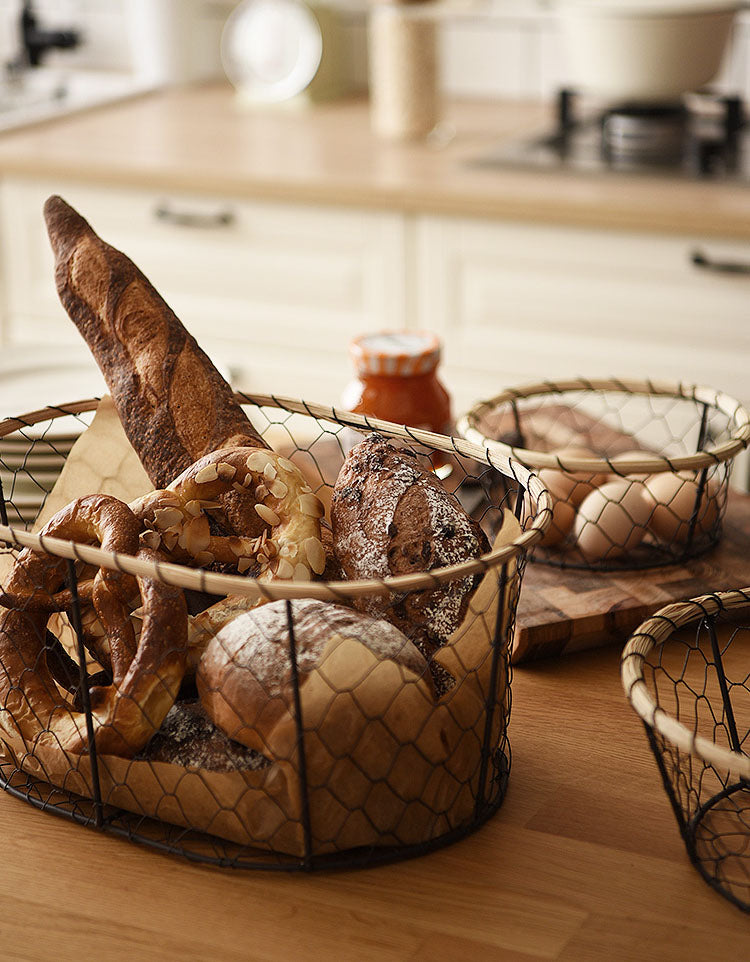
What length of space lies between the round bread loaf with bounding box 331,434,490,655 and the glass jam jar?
248mm

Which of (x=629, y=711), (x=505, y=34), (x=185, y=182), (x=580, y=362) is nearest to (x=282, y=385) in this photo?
(x=185, y=182)

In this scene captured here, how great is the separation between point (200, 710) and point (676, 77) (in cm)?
170

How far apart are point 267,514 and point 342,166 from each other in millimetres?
1555

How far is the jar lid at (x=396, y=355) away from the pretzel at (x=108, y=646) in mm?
366

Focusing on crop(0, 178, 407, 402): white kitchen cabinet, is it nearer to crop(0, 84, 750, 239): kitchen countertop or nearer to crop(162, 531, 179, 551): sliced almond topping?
crop(0, 84, 750, 239): kitchen countertop

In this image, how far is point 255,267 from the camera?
2.22 metres

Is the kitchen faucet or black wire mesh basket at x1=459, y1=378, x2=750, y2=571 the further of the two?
the kitchen faucet

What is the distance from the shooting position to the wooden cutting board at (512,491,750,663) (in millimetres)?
824

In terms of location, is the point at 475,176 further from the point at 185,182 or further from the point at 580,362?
the point at 185,182

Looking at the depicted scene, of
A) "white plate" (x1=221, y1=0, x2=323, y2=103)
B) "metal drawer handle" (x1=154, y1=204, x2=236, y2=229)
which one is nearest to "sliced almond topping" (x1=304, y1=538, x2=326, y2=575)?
"metal drawer handle" (x1=154, y1=204, x2=236, y2=229)

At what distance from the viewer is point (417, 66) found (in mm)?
2291

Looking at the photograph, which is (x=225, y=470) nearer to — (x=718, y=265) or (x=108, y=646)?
(x=108, y=646)

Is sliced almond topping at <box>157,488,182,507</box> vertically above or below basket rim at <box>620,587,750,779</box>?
above

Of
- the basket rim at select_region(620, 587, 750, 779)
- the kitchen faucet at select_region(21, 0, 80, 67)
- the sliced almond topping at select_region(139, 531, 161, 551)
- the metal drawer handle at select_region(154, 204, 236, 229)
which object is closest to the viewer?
the basket rim at select_region(620, 587, 750, 779)
